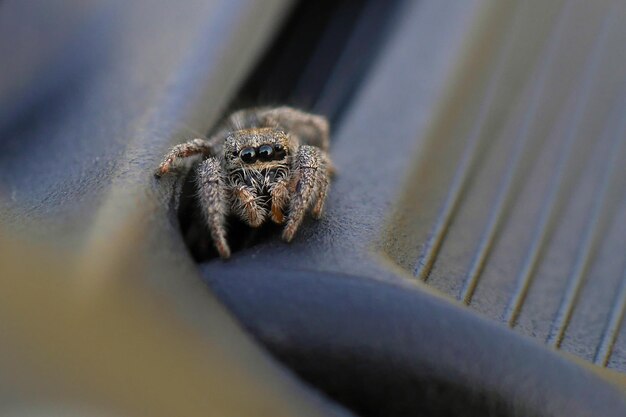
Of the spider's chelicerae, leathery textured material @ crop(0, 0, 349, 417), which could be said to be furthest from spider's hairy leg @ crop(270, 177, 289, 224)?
leathery textured material @ crop(0, 0, 349, 417)

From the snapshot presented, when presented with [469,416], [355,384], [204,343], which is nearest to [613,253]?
[469,416]

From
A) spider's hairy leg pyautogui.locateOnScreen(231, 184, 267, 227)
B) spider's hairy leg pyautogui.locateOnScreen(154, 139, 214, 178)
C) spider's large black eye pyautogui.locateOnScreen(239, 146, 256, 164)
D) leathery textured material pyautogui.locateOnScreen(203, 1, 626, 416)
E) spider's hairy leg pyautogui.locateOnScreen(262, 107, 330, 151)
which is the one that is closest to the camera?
leathery textured material pyautogui.locateOnScreen(203, 1, 626, 416)

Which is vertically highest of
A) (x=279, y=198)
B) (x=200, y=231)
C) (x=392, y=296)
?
(x=392, y=296)

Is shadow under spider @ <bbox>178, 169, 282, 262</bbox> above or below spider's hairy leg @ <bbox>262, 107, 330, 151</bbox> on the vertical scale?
below

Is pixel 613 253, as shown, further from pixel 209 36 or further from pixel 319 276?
pixel 209 36

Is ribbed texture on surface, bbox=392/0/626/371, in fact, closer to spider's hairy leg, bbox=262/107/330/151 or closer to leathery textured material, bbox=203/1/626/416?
leathery textured material, bbox=203/1/626/416

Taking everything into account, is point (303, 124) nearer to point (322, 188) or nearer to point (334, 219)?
point (322, 188)

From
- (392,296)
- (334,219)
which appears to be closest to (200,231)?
(334,219)
